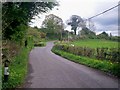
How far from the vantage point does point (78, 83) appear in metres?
12.4

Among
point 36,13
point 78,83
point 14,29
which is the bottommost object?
point 78,83

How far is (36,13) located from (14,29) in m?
5.30

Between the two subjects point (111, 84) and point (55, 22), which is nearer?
point (111, 84)

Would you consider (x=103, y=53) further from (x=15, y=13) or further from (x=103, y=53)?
(x=15, y=13)

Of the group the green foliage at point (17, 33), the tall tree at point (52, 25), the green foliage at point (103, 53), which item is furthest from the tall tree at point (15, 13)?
the tall tree at point (52, 25)

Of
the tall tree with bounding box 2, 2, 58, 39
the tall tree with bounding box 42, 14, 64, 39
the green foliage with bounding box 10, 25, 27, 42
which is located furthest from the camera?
the tall tree with bounding box 42, 14, 64, 39

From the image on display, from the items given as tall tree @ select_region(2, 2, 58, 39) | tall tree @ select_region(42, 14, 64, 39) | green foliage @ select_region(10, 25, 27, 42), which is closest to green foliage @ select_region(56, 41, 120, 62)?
tall tree @ select_region(2, 2, 58, 39)

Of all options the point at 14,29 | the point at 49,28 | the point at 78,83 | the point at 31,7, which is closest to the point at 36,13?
the point at 31,7

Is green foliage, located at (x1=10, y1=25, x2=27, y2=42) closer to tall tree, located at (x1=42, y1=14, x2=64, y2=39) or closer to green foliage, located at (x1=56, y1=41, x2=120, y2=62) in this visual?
green foliage, located at (x1=56, y1=41, x2=120, y2=62)

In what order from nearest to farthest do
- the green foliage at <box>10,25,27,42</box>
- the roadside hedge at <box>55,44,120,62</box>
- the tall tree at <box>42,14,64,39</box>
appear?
the green foliage at <box>10,25,27,42</box>
the roadside hedge at <box>55,44,120,62</box>
the tall tree at <box>42,14,64,39</box>

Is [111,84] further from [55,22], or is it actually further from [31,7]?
[55,22]

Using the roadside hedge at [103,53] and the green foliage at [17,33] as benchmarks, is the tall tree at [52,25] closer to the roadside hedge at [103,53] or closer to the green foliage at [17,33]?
the roadside hedge at [103,53]

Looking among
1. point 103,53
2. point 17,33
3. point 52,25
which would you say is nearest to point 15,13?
point 17,33

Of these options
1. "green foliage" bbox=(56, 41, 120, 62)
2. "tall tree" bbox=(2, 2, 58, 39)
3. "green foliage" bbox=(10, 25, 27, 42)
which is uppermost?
"tall tree" bbox=(2, 2, 58, 39)
